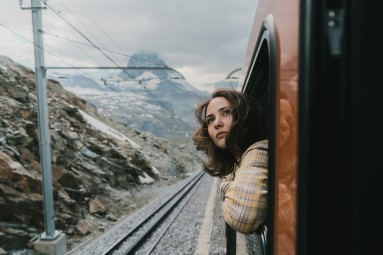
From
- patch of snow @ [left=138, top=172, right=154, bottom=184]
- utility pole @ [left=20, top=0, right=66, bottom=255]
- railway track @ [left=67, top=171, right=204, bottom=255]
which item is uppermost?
utility pole @ [left=20, top=0, right=66, bottom=255]

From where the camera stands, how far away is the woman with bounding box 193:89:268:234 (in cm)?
138

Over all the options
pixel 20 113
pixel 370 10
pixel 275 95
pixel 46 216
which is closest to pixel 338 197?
pixel 370 10

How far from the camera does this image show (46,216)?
8.57m

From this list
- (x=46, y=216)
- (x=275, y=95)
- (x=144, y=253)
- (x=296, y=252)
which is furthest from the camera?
(x=144, y=253)

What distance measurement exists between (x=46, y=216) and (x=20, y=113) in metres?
9.47

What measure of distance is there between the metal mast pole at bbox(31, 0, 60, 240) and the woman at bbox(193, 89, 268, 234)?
6.86m

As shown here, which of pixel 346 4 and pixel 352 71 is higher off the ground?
pixel 346 4

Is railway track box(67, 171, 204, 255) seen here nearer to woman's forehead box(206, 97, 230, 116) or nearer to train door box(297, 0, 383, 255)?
woman's forehead box(206, 97, 230, 116)

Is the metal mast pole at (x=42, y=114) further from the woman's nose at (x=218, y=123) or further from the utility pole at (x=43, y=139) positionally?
the woman's nose at (x=218, y=123)

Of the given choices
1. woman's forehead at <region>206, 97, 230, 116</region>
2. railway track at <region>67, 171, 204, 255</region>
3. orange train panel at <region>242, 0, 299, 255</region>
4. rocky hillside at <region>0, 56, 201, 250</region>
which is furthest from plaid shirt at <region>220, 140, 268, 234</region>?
rocky hillside at <region>0, 56, 201, 250</region>

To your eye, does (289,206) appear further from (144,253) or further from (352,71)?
(144,253)

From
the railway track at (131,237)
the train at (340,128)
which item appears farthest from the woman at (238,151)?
the railway track at (131,237)

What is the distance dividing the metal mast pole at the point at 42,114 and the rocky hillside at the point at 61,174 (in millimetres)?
1570

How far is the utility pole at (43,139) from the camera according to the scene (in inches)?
313
